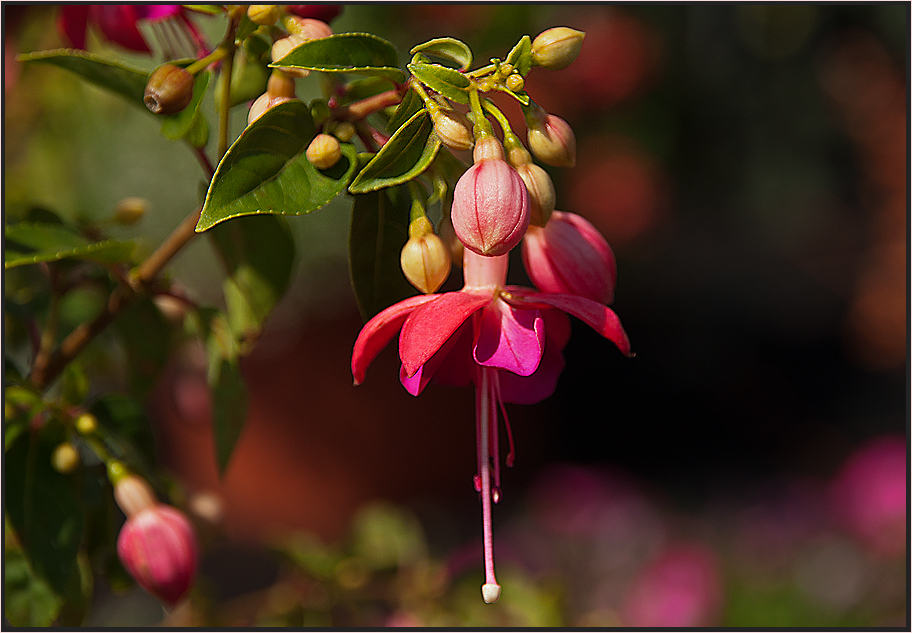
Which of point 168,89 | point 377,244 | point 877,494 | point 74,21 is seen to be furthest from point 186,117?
point 877,494

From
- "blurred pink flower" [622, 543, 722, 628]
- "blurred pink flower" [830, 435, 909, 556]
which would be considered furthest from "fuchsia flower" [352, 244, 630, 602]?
"blurred pink flower" [830, 435, 909, 556]

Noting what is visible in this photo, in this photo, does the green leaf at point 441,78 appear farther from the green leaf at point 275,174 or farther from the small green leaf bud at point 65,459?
the small green leaf bud at point 65,459

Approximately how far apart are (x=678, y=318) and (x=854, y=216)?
1.55ft

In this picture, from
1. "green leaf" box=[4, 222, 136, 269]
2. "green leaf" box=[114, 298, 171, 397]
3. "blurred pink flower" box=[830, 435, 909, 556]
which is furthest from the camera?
"blurred pink flower" box=[830, 435, 909, 556]

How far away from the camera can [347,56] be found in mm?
353

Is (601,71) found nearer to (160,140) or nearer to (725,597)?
(160,140)

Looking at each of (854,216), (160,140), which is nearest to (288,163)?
(160,140)

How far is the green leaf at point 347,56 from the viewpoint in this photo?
34 centimetres

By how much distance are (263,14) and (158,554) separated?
0.33 metres

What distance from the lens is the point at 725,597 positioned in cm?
141

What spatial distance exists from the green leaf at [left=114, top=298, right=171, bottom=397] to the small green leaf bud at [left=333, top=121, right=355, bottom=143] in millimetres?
226

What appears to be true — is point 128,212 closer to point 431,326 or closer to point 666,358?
point 431,326

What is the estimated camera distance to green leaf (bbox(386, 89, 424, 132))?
34 centimetres

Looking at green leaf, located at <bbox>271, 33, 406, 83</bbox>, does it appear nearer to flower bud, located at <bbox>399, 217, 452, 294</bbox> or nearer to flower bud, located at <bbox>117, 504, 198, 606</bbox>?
flower bud, located at <bbox>399, 217, 452, 294</bbox>
